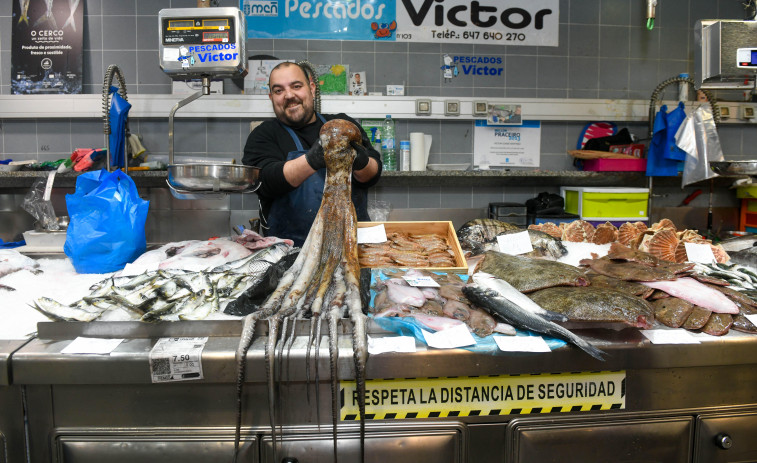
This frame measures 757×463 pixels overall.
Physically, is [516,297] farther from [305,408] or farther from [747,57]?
[747,57]

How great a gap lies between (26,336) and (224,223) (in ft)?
11.5

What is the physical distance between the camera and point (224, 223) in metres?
5.04

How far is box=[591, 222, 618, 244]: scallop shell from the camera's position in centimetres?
301

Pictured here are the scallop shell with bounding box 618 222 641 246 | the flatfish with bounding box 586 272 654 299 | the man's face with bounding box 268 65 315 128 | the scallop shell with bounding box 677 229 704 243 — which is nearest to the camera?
the flatfish with bounding box 586 272 654 299

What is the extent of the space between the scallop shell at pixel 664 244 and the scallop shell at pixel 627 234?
24 cm

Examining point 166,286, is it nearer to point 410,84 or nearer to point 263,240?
point 263,240

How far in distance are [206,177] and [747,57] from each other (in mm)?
3389

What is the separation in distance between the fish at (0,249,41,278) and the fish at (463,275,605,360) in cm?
210

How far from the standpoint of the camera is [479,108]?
5277 mm

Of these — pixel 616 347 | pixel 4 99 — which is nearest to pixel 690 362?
pixel 616 347

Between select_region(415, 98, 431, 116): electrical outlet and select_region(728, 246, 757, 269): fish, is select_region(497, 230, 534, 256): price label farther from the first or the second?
select_region(415, 98, 431, 116): electrical outlet

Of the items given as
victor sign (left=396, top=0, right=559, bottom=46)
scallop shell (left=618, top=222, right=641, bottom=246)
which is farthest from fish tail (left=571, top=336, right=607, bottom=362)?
victor sign (left=396, top=0, right=559, bottom=46)

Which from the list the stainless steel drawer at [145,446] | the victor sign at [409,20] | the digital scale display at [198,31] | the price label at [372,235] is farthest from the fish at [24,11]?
the stainless steel drawer at [145,446]

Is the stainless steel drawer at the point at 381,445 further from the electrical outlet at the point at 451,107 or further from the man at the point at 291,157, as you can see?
the electrical outlet at the point at 451,107
